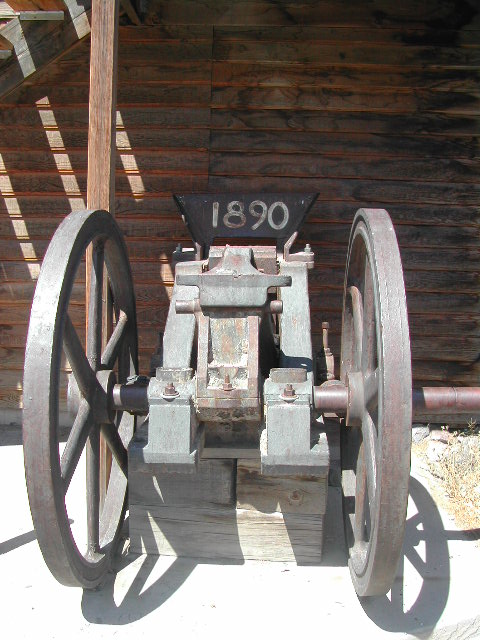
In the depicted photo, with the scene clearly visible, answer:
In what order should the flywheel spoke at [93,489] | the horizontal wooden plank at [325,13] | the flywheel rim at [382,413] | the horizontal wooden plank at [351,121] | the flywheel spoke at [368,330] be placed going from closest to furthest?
the flywheel rim at [382,413] < the flywheel spoke at [368,330] < the flywheel spoke at [93,489] < the horizontal wooden plank at [325,13] < the horizontal wooden plank at [351,121]

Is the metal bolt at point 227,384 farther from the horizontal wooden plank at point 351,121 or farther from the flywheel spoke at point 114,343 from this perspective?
the horizontal wooden plank at point 351,121

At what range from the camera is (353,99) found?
12.8ft

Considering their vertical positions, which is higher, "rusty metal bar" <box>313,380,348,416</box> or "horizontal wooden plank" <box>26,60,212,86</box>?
"horizontal wooden plank" <box>26,60,212,86</box>

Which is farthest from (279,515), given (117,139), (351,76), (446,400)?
(351,76)

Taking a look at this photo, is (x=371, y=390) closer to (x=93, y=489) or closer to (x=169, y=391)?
(x=169, y=391)

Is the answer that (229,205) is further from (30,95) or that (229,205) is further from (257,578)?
(257,578)

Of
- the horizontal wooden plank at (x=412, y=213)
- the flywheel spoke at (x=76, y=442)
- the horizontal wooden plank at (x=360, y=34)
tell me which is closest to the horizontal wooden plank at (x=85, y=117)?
the horizontal wooden plank at (x=360, y=34)

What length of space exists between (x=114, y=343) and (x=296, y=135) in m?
1.89

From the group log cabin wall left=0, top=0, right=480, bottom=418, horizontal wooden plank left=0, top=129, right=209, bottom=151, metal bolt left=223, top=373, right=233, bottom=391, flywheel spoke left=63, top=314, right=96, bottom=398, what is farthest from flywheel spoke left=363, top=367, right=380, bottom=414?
horizontal wooden plank left=0, top=129, right=209, bottom=151

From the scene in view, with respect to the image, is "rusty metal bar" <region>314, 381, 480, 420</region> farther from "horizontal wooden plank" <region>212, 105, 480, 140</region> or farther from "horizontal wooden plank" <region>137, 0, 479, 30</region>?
"horizontal wooden plank" <region>137, 0, 479, 30</region>

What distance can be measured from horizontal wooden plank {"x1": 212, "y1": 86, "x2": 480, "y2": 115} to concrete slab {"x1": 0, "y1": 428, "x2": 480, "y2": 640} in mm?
2480

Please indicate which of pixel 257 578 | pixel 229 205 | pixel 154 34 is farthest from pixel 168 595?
pixel 154 34

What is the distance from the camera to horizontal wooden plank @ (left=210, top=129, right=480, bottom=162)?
3943 mm

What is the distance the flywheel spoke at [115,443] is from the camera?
105 inches
